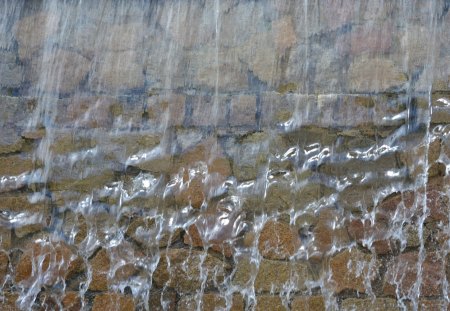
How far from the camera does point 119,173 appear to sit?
3.14m

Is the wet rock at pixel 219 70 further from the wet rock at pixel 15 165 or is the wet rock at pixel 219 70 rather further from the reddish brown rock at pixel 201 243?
the wet rock at pixel 15 165

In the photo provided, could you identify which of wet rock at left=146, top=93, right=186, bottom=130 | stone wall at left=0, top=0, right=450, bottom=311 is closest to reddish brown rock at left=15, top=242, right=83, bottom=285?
stone wall at left=0, top=0, right=450, bottom=311

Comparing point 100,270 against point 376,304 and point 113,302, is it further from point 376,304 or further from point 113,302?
point 376,304

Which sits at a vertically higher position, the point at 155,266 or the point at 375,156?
the point at 375,156

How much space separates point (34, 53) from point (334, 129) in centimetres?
111

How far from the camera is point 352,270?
9.80 feet

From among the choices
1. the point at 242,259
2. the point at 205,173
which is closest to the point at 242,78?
the point at 205,173

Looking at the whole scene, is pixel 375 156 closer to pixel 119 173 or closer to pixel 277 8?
pixel 277 8

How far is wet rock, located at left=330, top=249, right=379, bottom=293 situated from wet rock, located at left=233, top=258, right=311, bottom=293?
10cm

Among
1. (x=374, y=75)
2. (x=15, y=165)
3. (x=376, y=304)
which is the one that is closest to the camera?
(x=376, y=304)

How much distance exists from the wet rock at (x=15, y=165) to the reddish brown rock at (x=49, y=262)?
27cm

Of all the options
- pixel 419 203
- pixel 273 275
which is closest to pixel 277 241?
pixel 273 275

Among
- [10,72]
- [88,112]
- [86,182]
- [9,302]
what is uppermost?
[10,72]

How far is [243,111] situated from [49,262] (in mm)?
846
